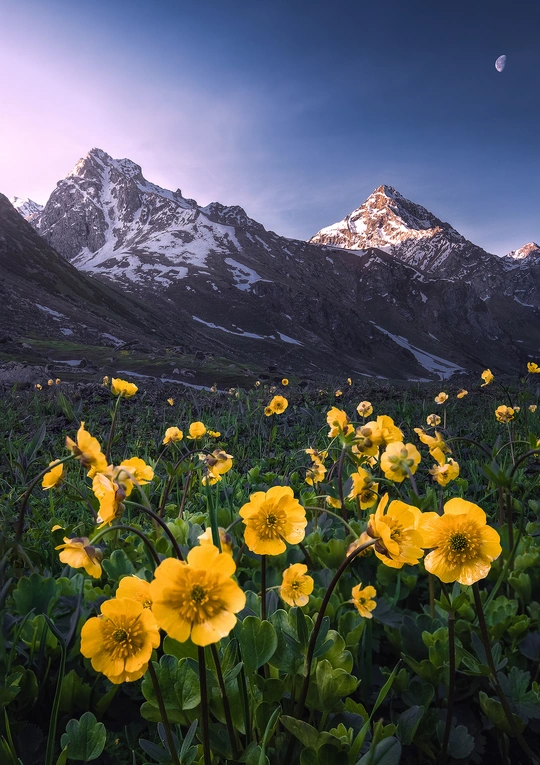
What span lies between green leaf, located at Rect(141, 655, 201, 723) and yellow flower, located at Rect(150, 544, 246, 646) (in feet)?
1.39

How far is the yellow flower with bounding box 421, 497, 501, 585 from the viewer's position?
3.29 feet

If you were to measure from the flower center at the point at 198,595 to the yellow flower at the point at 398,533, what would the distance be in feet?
1.24

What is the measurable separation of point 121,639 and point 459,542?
757mm

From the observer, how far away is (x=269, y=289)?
87.4 meters

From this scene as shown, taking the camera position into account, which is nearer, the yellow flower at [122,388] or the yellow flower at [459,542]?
the yellow flower at [459,542]

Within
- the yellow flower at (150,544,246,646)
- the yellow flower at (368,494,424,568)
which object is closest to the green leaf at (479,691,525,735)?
the yellow flower at (368,494,424,568)

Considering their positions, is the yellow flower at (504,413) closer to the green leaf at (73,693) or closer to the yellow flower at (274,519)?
the yellow flower at (274,519)

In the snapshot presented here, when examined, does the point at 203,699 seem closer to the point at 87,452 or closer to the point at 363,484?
the point at 87,452

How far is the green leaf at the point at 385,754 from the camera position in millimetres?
912

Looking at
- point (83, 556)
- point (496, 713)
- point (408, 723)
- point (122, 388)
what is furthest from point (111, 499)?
point (122, 388)

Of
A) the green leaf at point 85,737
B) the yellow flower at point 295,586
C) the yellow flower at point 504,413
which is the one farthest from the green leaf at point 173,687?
the yellow flower at point 504,413

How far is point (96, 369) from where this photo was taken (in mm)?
14273

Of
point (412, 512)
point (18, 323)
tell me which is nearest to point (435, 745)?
point (412, 512)

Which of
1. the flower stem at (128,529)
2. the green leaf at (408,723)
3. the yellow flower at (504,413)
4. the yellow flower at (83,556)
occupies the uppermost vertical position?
the yellow flower at (504,413)
